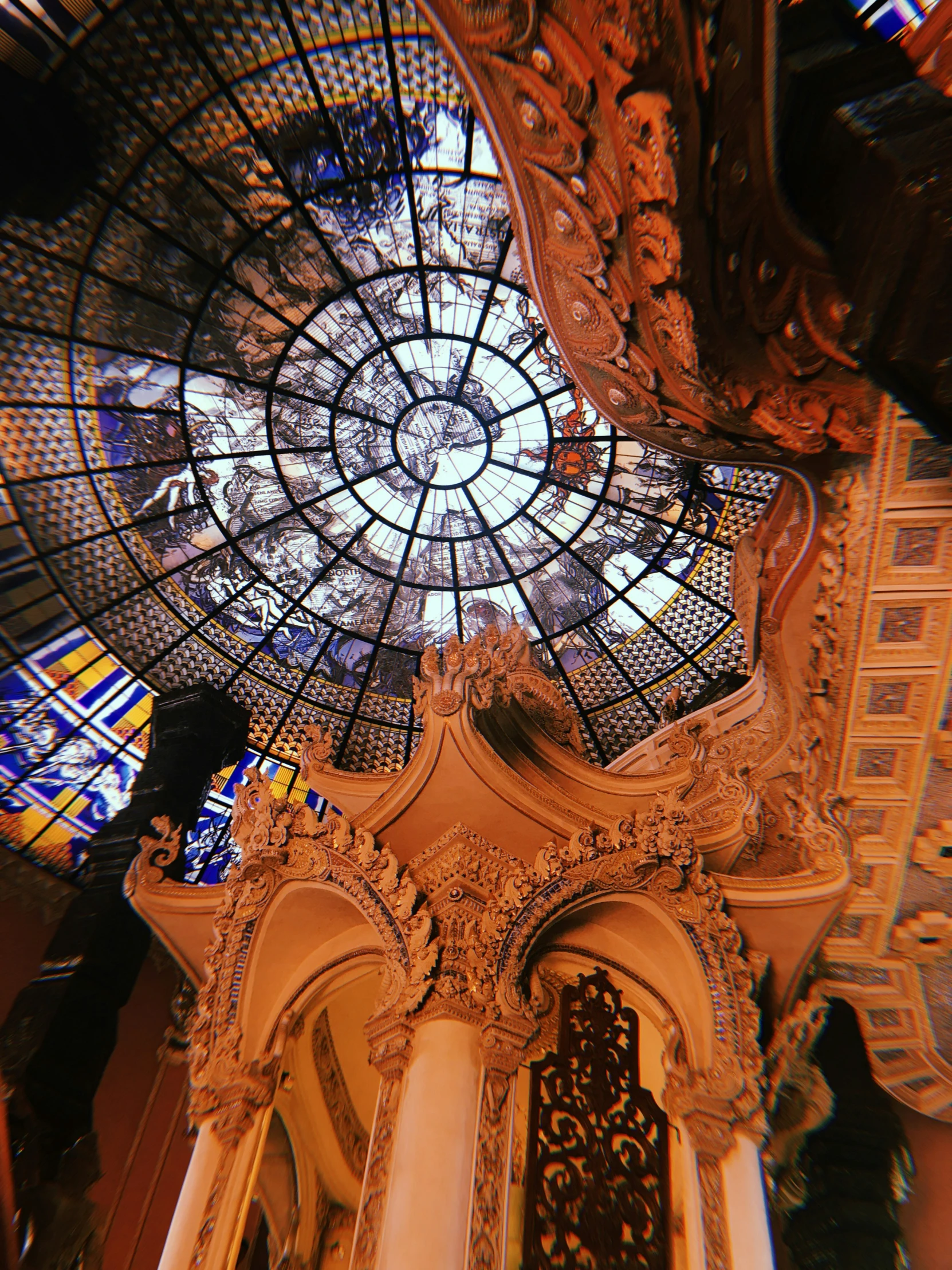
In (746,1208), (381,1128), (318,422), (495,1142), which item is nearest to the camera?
(746,1208)

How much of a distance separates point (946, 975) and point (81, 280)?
41.2 ft

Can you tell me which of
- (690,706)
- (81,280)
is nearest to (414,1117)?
(690,706)

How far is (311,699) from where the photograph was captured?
13.8 meters

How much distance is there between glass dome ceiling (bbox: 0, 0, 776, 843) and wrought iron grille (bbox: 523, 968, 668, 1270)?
6.83 metres

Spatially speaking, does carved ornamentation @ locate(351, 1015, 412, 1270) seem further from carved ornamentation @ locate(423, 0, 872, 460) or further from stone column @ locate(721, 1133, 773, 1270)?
carved ornamentation @ locate(423, 0, 872, 460)

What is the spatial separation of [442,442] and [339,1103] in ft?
27.8

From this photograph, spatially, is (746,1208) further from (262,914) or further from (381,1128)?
(262,914)

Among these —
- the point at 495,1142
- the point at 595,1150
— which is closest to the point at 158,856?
the point at 495,1142

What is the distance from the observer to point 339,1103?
7.34m

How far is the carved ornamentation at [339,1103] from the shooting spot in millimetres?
7293

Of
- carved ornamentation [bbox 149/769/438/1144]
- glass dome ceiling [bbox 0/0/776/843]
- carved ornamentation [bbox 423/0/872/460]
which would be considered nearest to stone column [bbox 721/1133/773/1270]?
carved ornamentation [bbox 149/769/438/1144]

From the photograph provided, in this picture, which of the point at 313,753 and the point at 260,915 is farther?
the point at 313,753

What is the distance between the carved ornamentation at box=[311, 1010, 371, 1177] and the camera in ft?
23.9

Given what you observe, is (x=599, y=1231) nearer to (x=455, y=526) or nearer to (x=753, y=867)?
(x=753, y=867)
